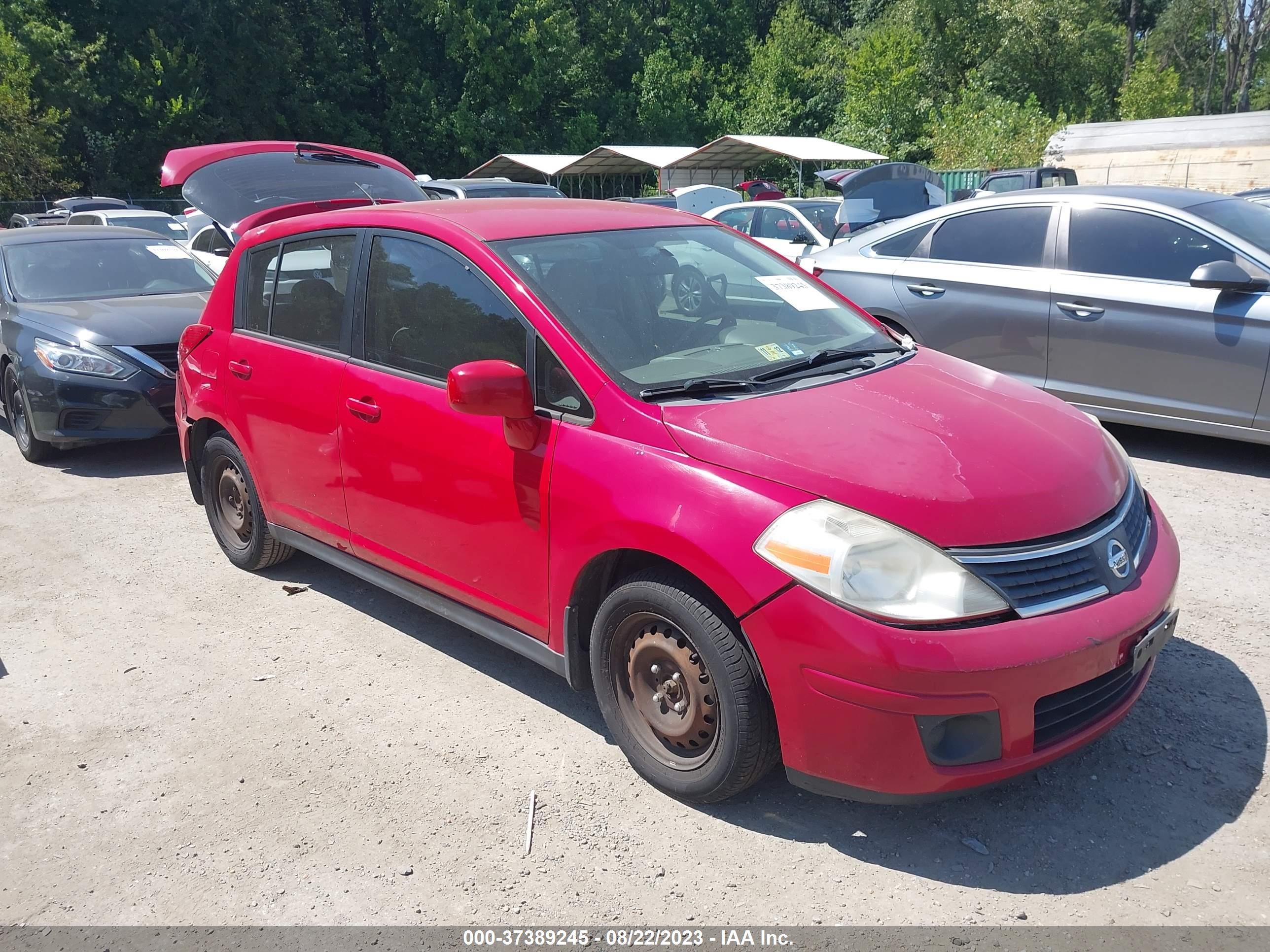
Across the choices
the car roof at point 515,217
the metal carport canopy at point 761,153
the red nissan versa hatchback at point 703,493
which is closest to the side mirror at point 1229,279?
the red nissan versa hatchback at point 703,493

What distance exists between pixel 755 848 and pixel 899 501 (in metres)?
1.08

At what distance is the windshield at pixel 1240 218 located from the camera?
599 centimetres

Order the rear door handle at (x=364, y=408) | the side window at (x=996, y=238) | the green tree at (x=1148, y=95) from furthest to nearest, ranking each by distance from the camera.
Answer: the green tree at (x=1148, y=95)
the side window at (x=996, y=238)
the rear door handle at (x=364, y=408)

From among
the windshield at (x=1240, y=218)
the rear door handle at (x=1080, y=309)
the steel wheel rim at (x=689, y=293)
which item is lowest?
the rear door handle at (x=1080, y=309)

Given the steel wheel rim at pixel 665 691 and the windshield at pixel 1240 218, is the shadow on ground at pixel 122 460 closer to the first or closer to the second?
the steel wheel rim at pixel 665 691

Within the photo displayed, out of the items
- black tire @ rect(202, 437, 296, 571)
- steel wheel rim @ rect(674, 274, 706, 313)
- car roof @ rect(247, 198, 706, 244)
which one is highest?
car roof @ rect(247, 198, 706, 244)

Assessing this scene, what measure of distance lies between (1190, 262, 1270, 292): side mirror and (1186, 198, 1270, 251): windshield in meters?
0.35

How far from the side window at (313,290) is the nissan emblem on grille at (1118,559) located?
9.56ft

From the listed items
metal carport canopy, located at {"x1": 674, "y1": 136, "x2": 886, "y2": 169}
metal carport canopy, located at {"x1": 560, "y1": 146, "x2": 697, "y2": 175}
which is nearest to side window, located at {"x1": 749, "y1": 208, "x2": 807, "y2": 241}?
metal carport canopy, located at {"x1": 674, "y1": 136, "x2": 886, "y2": 169}

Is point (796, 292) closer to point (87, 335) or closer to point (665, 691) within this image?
point (665, 691)

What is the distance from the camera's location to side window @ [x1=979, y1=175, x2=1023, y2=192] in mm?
16969

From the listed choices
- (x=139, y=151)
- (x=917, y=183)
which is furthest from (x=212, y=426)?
(x=139, y=151)

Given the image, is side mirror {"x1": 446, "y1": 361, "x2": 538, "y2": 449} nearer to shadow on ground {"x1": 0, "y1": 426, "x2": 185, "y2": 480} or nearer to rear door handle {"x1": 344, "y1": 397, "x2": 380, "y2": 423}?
rear door handle {"x1": 344, "y1": 397, "x2": 380, "y2": 423}

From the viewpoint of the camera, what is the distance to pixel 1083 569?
2820 millimetres
